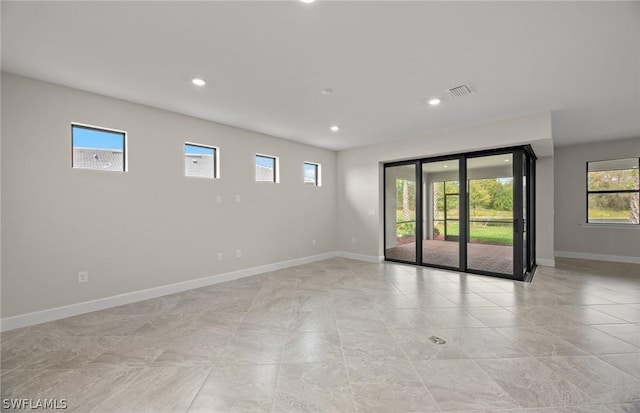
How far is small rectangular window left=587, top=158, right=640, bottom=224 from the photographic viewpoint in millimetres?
5883

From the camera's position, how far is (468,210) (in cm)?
518

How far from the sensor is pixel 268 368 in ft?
7.09

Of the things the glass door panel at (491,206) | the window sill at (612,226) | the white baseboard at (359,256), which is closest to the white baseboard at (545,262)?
the glass door panel at (491,206)

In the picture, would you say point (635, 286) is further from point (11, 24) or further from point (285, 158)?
point (11, 24)

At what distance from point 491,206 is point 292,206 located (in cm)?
402

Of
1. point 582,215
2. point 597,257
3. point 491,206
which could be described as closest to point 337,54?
point 491,206

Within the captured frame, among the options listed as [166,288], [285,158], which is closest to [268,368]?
[166,288]

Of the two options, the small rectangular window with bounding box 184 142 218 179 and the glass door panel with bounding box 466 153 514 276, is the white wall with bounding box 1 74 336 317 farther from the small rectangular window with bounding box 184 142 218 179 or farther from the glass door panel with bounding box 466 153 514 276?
the glass door panel with bounding box 466 153 514 276

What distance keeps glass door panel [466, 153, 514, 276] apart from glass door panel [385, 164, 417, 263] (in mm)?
1139

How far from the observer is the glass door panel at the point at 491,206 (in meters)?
4.83

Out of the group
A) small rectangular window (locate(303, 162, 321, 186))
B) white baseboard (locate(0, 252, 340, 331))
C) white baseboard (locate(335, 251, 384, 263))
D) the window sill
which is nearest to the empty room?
white baseboard (locate(0, 252, 340, 331))

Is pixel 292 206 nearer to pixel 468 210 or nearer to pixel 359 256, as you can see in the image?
pixel 359 256

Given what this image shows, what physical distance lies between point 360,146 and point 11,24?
5.61 m

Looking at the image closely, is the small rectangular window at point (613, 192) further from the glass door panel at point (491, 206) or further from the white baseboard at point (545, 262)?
the glass door panel at point (491, 206)
